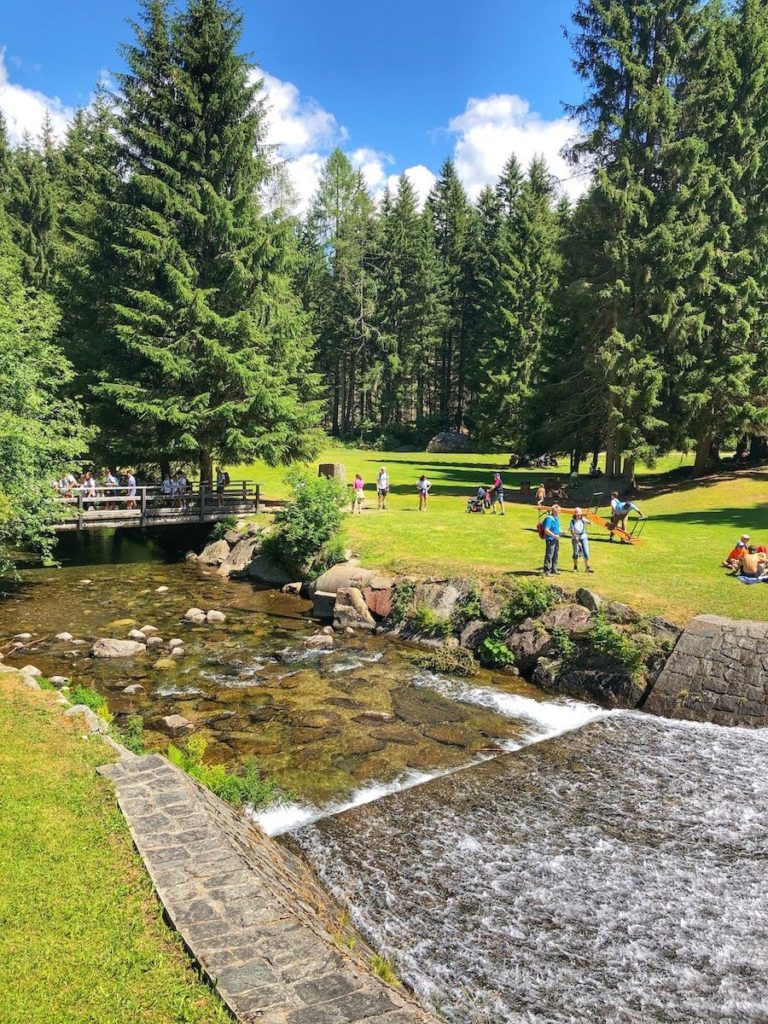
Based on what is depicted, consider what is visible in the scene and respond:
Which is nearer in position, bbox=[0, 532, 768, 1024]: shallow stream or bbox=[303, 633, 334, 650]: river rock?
bbox=[0, 532, 768, 1024]: shallow stream

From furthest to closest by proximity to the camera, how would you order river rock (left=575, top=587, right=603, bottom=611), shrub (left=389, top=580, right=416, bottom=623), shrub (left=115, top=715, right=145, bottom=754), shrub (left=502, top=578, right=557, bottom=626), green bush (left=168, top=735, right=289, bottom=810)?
shrub (left=389, top=580, right=416, bottom=623), shrub (left=502, top=578, right=557, bottom=626), river rock (left=575, top=587, right=603, bottom=611), shrub (left=115, top=715, right=145, bottom=754), green bush (left=168, top=735, right=289, bottom=810)

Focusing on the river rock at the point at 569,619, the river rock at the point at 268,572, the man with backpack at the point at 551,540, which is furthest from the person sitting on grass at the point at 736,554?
the river rock at the point at 268,572

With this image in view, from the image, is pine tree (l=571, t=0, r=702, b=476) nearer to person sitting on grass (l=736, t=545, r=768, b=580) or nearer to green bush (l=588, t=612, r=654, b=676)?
person sitting on grass (l=736, t=545, r=768, b=580)

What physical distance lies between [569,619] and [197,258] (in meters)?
22.9

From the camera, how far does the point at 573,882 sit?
26.7 ft

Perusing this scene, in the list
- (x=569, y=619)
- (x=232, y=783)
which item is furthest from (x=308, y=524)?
(x=232, y=783)

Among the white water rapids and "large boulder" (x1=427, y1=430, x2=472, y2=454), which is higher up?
"large boulder" (x1=427, y1=430, x2=472, y2=454)

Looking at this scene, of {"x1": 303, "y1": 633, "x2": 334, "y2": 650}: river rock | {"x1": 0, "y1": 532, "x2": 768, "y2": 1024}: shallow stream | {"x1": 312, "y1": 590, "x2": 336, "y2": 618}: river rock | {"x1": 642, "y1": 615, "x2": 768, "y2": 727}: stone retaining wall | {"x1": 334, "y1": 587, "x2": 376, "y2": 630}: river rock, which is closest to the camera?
{"x1": 0, "y1": 532, "x2": 768, "y2": 1024}: shallow stream

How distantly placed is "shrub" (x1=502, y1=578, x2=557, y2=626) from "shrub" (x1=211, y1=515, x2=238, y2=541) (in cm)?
1471

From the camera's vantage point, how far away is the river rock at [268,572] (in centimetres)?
2400

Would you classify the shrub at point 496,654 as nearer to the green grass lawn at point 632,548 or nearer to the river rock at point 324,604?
the green grass lawn at point 632,548

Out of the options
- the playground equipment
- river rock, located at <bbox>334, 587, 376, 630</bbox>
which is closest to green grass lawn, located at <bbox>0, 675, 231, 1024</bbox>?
river rock, located at <bbox>334, 587, 376, 630</bbox>

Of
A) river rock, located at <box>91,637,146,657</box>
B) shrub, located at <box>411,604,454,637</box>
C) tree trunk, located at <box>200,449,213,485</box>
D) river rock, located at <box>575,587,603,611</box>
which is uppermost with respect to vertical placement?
tree trunk, located at <box>200,449,213,485</box>

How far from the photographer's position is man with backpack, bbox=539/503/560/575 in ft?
58.5
